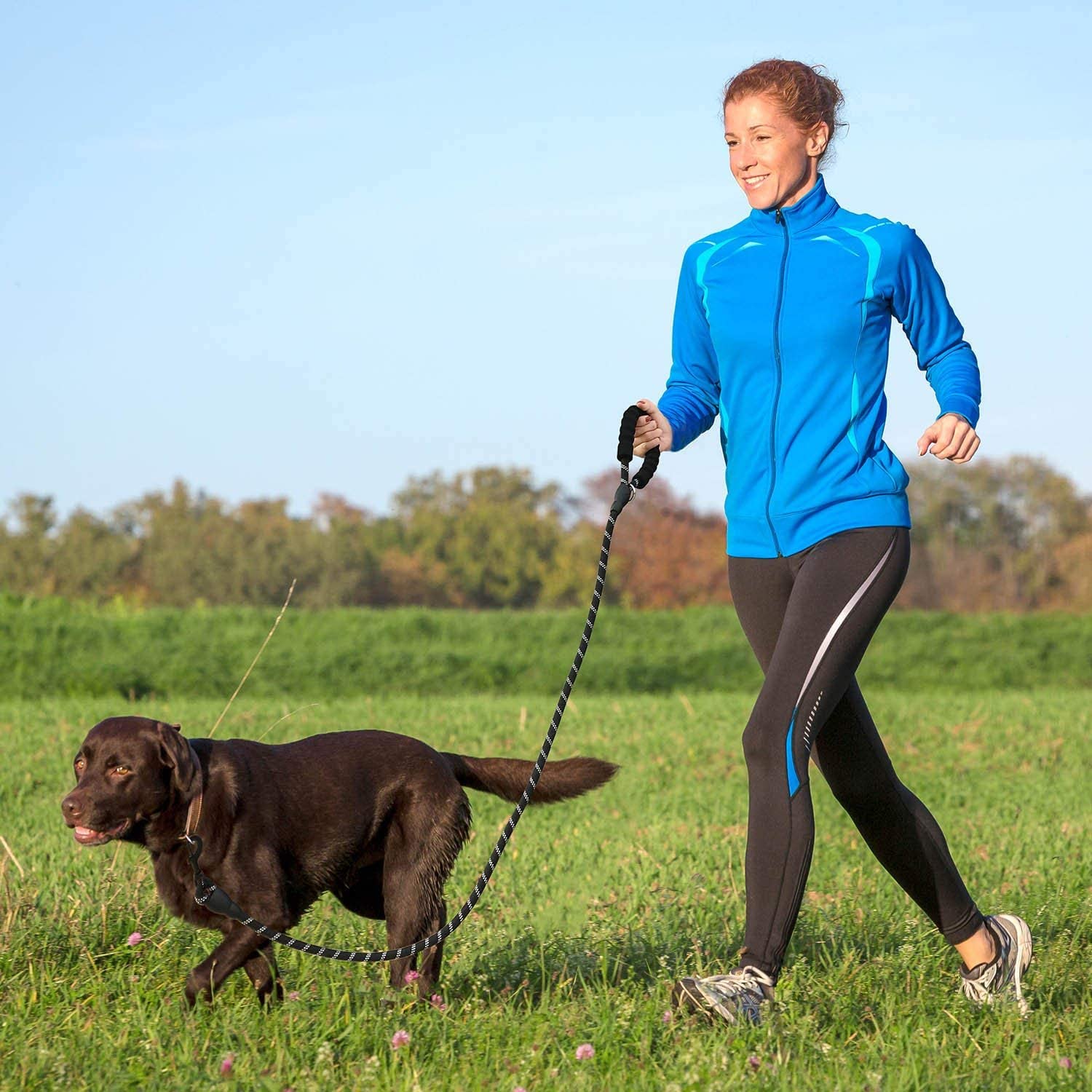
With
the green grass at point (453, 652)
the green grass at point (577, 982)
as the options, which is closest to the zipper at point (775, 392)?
the green grass at point (577, 982)

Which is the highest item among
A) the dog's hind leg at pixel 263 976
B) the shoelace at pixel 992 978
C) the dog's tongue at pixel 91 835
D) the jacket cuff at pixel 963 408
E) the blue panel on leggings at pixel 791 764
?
the jacket cuff at pixel 963 408

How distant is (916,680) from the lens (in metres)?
25.9

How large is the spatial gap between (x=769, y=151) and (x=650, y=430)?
85 centimetres

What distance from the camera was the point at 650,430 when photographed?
3865 mm

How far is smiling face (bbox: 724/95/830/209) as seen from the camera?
3785mm

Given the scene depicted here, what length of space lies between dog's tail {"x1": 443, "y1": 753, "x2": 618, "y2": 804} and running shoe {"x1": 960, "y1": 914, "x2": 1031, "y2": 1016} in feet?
4.14

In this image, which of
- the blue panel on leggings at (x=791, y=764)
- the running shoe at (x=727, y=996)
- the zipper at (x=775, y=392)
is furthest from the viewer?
the zipper at (x=775, y=392)

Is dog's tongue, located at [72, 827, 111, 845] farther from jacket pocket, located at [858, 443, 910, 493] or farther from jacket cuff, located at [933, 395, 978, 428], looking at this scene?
jacket cuff, located at [933, 395, 978, 428]

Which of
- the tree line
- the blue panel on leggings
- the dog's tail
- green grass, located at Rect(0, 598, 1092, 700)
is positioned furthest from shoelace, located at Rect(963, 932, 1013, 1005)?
the tree line

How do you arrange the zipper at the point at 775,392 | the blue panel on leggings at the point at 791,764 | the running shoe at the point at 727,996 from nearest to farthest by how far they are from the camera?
the running shoe at the point at 727,996
the blue panel on leggings at the point at 791,764
the zipper at the point at 775,392

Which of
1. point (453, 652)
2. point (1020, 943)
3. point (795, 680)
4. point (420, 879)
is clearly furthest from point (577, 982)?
point (453, 652)

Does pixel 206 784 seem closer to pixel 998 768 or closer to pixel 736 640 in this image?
pixel 998 768

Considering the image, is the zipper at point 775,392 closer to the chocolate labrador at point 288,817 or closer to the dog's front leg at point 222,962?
the chocolate labrador at point 288,817

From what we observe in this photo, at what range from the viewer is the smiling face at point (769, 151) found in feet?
12.4
